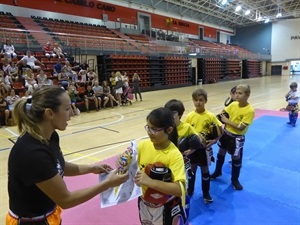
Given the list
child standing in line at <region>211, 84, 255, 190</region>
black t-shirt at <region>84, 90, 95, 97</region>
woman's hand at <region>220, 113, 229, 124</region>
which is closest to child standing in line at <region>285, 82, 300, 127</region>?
child standing in line at <region>211, 84, 255, 190</region>

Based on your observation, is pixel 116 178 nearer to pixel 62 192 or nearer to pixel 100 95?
pixel 62 192

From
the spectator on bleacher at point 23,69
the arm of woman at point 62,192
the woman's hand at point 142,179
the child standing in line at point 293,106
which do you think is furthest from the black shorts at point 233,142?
the spectator on bleacher at point 23,69

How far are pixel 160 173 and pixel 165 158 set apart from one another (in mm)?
133

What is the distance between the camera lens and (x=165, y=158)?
1641 millimetres

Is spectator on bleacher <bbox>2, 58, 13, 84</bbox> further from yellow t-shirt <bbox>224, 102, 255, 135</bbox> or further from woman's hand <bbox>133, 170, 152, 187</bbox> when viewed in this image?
woman's hand <bbox>133, 170, 152, 187</bbox>

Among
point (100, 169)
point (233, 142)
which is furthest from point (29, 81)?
point (100, 169)

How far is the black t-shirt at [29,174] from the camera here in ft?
3.81

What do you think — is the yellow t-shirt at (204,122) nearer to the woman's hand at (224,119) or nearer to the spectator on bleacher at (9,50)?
the woman's hand at (224,119)

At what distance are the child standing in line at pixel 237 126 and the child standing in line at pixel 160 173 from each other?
1716mm

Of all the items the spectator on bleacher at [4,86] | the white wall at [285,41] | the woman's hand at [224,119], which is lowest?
the woman's hand at [224,119]

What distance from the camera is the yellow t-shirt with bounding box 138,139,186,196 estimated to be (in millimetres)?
1566

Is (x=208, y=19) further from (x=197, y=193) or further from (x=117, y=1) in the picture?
(x=197, y=193)

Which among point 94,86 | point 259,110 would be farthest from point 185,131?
point 94,86

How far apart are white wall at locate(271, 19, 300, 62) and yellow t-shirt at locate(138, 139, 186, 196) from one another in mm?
39605
